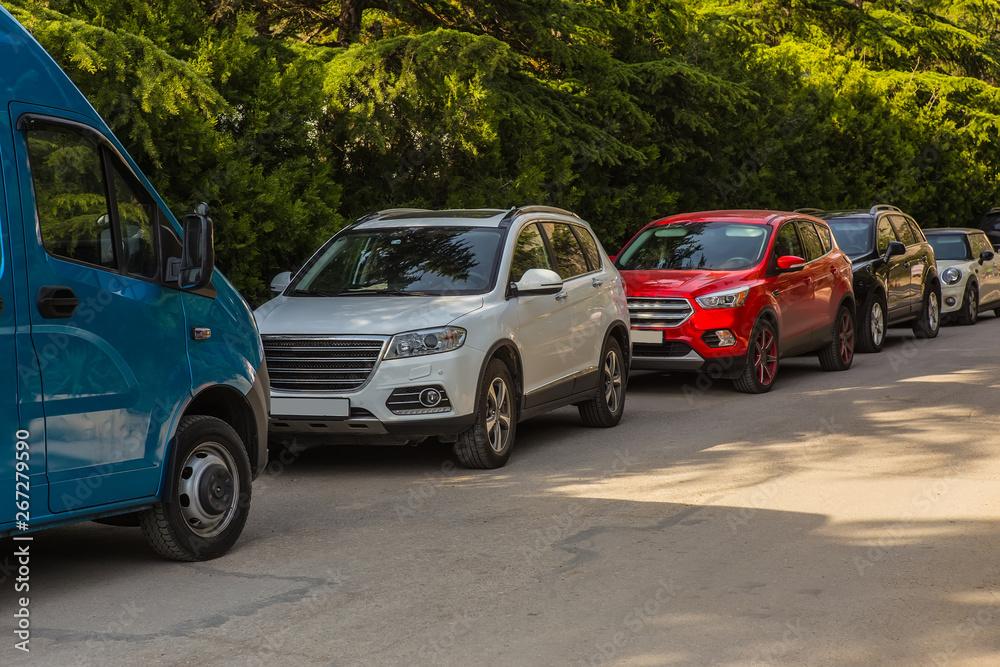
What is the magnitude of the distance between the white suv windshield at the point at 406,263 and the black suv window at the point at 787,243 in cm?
508

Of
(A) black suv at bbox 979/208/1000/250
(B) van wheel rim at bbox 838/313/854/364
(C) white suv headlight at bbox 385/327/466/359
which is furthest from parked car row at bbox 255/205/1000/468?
(A) black suv at bbox 979/208/1000/250

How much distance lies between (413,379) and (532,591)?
2.86 m

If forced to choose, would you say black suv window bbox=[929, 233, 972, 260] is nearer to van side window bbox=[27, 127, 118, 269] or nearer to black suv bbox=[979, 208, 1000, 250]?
black suv bbox=[979, 208, 1000, 250]

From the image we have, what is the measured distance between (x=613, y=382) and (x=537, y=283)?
204 cm

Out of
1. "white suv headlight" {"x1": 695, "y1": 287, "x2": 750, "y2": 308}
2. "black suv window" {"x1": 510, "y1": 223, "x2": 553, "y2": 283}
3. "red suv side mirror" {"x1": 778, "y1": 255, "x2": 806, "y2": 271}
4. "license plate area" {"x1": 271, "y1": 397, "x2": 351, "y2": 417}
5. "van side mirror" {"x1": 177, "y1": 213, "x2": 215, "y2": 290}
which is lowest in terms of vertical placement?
"license plate area" {"x1": 271, "y1": 397, "x2": 351, "y2": 417}

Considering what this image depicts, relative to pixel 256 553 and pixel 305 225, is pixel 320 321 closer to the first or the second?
pixel 256 553

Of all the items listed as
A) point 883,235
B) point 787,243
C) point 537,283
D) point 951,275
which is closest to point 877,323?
point 883,235

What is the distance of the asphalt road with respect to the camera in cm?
475

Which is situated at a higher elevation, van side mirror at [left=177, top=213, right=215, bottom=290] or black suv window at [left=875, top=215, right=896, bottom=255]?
van side mirror at [left=177, top=213, right=215, bottom=290]

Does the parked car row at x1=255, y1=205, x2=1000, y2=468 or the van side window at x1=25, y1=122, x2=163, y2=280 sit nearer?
the van side window at x1=25, y1=122, x2=163, y2=280

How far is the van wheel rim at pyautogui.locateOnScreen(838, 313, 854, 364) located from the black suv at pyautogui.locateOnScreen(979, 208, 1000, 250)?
13.3 metres

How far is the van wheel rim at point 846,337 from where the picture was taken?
14.8 metres

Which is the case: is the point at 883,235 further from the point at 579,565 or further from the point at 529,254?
the point at 579,565

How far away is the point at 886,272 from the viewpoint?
1695 cm
